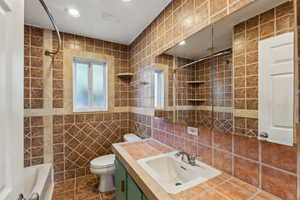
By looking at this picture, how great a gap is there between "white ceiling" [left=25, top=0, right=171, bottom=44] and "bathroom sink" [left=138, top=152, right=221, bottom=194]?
5.39 feet

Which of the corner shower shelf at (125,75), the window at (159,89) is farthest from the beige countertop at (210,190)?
the corner shower shelf at (125,75)

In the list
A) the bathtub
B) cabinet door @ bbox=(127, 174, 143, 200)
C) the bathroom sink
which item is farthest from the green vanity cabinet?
the bathtub

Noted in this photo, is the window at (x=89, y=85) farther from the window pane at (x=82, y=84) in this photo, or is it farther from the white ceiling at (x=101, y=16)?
the white ceiling at (x=101, y=16)

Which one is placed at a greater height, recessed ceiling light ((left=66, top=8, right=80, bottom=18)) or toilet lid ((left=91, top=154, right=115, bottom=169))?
recessed ceiling light ((left=66, top=8, right=80, bottom=18))

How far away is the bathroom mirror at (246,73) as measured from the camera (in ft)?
2.30

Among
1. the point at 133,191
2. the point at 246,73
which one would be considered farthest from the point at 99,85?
the point at 246,73

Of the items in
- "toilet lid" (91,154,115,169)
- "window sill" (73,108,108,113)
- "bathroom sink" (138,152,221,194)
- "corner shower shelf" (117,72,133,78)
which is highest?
"corner shower shelf" (117,72,133,78)

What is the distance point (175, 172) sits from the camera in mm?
1246

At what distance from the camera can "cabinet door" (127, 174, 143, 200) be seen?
991 mm

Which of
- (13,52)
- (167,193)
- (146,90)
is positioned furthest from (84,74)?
(167,193)

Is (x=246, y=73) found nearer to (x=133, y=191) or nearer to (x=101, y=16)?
(x=133, y=191)

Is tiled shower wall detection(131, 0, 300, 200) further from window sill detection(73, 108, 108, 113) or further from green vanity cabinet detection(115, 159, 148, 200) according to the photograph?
window sill detection(73, 108, 108, 113)

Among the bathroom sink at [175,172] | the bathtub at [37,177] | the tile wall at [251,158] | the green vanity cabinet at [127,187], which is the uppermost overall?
the tile wall at [251,158]

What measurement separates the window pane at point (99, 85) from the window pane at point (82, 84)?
138mm
